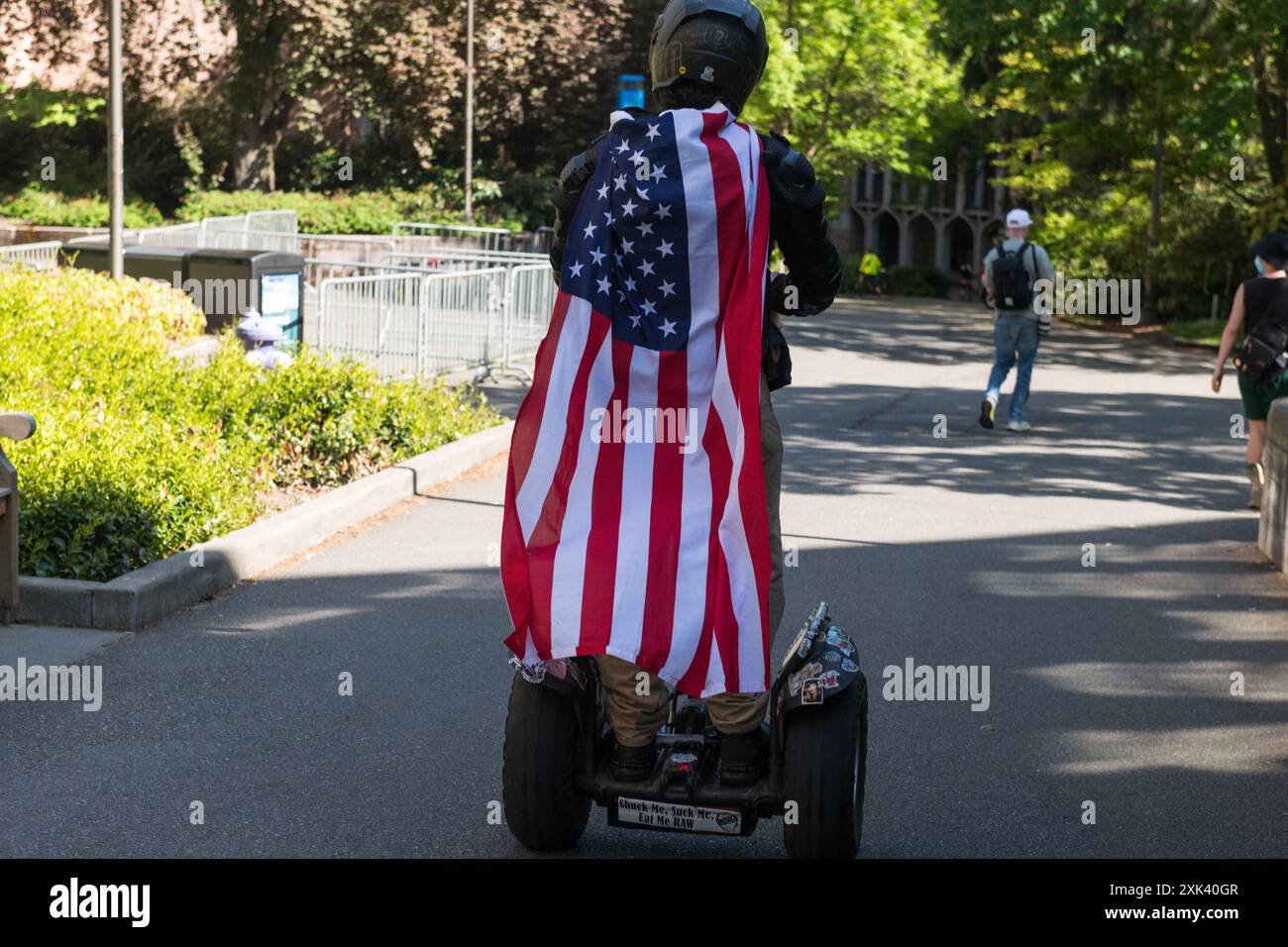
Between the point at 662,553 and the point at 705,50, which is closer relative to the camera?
the point at 662,553

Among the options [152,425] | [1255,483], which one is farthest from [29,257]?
Result: [1255,483]

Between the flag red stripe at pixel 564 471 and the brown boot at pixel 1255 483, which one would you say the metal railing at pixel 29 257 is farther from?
the flag red stripe at pixel 564 471

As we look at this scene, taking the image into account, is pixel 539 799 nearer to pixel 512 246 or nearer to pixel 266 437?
pixel 266 437

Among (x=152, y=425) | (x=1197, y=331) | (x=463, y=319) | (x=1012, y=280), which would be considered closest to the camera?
(x=152, y=425)

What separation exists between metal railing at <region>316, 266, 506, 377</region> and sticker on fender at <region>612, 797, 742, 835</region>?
10247 millimetres

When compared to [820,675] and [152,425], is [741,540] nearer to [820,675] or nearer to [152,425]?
[820,675]

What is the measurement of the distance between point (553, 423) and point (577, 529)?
27 centimetres

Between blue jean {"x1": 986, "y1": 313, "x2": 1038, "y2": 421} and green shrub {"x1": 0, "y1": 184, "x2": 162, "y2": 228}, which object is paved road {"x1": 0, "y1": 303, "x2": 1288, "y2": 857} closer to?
blue jean {"x1": 986, "y1": 313, "x2": 1038, "y2": 421}

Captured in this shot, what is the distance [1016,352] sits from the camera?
1505 centimetres

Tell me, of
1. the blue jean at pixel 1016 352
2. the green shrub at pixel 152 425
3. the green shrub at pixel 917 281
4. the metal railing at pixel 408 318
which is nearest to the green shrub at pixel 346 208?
the green shrub at pixel 917 281

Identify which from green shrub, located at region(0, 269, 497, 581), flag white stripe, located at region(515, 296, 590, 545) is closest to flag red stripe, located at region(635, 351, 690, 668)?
flag white stripe, located at region(515, 296, 590, 545)

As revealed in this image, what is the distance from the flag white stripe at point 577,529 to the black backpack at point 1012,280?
10.9m

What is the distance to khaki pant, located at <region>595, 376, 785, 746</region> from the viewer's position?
4289mm

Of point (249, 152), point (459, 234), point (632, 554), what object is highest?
point (249, 152)
